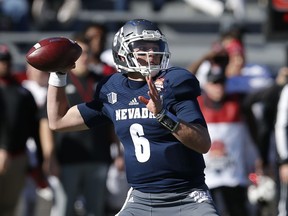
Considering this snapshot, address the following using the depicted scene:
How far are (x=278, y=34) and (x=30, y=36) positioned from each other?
3.87 meters

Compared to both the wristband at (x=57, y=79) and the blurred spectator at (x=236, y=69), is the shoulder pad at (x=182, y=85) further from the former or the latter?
the blurred spectator at (x=236, y=69)

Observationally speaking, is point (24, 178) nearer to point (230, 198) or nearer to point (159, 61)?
point (230, 198)

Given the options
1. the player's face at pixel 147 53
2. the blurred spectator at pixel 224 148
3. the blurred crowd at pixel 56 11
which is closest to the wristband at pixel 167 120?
the player's face at pixel 147 53

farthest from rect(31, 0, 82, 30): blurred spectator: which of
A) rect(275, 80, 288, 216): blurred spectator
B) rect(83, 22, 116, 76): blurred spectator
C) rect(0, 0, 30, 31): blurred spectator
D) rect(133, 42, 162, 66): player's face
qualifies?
rect(133, 42, 162, 66): player's face

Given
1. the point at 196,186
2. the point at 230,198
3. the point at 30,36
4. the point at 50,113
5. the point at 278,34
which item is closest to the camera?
the point at 196,186

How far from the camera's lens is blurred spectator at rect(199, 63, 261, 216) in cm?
886

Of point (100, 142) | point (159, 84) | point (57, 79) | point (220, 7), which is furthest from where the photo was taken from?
point (220, 7)

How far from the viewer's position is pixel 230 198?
8.88 meters

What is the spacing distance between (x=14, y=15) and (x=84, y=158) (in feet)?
15.6

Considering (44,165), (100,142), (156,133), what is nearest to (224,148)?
(100,142)

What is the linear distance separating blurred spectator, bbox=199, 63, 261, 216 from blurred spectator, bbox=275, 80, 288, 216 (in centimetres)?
44

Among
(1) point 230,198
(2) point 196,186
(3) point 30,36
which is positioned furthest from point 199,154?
(3) point 30,36

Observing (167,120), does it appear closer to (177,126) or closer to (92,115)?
(177,126)

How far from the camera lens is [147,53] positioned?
569 centimetres
